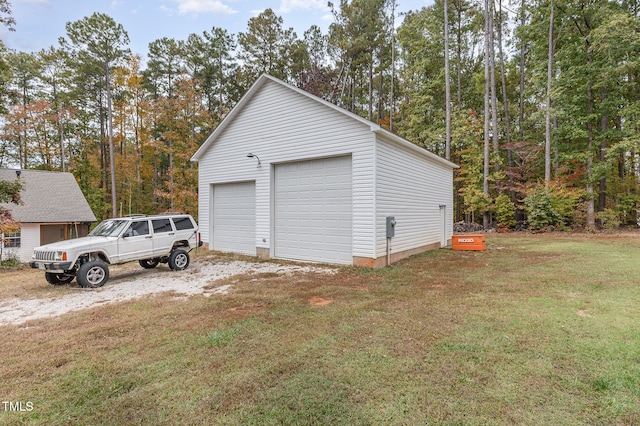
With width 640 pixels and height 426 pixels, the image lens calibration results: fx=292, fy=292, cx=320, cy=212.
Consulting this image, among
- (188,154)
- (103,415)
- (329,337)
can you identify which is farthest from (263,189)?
(188,154)

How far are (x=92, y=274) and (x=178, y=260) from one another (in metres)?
2.07

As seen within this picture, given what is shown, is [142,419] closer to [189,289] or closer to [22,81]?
[189,289]

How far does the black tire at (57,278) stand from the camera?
22.2ft

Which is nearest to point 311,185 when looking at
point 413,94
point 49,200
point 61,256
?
point 61,256

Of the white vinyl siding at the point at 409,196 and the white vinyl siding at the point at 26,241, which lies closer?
the white vinyl siding at the point at 409,196

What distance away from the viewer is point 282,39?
77.2 ft

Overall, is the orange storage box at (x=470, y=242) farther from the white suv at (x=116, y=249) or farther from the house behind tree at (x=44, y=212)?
the house behind tree at (x=44, y=212)

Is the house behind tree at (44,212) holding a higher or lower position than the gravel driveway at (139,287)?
higher

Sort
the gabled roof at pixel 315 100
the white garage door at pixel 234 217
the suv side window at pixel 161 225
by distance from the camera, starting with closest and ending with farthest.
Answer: the suv side window at pixel 161 225 < the gabled roof at pixel 315 100 < the white garage door at pixel 234 217

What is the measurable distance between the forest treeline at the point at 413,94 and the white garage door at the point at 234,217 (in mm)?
9473

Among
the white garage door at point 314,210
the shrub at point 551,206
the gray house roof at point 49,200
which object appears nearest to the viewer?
the white garage door at point 314,210

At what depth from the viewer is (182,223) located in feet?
27.8

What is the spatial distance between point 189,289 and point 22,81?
29.8m

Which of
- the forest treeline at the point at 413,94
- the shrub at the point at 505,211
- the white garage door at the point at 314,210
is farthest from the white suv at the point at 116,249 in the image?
the shrub at the point at 505,211
